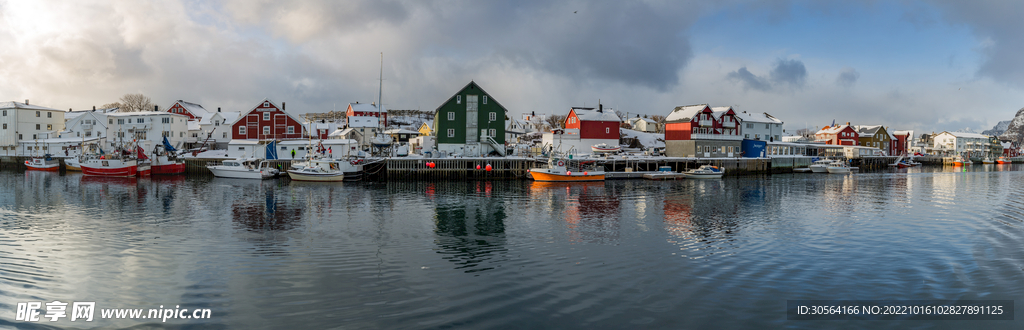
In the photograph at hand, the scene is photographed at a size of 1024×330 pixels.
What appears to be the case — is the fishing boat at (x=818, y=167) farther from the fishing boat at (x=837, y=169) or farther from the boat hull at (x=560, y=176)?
the boat hull at (x=560, y=176)

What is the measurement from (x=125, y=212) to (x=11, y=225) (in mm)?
5078

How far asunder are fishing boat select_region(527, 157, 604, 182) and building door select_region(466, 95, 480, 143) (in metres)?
13.6

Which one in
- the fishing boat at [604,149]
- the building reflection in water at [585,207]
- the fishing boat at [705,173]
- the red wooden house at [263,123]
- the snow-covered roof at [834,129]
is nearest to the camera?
the building reflection in water at [585,207]

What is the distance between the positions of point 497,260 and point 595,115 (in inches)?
2403

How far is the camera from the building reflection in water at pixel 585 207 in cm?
2206

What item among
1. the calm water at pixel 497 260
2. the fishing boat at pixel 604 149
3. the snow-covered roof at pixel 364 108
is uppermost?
the snow-covered roof at pixel 364 108

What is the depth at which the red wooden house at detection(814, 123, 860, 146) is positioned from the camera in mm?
100812

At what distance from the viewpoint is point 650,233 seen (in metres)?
22.3

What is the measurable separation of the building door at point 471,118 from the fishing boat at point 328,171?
1465cm

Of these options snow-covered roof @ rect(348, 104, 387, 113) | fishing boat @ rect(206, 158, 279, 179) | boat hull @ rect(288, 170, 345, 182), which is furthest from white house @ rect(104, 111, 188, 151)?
boat hull @ rect(288, 170, 345, 182)

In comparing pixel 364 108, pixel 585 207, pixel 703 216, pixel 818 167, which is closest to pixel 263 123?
pixel 364 108

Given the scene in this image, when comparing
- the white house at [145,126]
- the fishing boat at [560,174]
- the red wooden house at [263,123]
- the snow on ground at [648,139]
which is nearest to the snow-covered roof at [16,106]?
the white house at [145,126]

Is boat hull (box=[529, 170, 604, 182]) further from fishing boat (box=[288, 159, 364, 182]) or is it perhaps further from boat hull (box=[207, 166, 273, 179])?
boat hull (box=[207, 166, 273, 179])

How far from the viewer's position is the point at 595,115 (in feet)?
249
